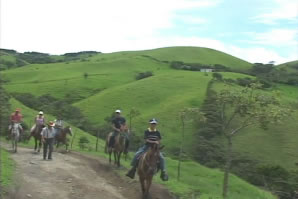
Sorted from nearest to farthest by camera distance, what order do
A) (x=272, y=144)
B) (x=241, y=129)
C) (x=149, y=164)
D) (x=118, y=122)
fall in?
1. (x=149, y=164)
2. (x=118, y=122)
3. (x=241, y=129)
4. (x=272, y=144)

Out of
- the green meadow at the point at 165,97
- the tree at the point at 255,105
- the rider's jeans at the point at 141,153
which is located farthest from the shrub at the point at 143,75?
the rider's jeans at the point at 141,153

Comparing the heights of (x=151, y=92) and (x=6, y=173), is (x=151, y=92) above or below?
above

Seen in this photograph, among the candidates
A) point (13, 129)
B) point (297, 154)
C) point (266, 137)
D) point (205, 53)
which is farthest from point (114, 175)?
point (205, 53)

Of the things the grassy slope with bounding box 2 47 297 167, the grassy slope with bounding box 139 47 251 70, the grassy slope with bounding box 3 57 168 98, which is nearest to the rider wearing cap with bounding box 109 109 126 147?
the grassy slope with bounding box 2 47 297 167

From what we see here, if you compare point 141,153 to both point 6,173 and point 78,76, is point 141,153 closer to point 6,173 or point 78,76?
point 6,173

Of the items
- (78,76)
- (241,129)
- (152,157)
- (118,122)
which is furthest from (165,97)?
(152,157)

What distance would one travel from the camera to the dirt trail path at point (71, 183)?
518 inches

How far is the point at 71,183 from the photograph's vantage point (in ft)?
48.3

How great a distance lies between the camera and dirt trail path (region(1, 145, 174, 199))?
13156 millimetres

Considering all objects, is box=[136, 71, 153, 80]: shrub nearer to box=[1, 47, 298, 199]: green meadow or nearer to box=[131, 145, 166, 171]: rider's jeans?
box=[1, 47, 298, 199]: green meadow

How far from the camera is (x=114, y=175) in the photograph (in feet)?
56.3

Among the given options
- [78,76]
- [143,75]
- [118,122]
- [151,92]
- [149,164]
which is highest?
[143,75]

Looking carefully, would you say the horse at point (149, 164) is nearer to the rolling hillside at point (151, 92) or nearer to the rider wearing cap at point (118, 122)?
the rider wearing cap at point (118, 122)

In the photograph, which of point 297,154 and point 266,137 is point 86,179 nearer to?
point 297,154
